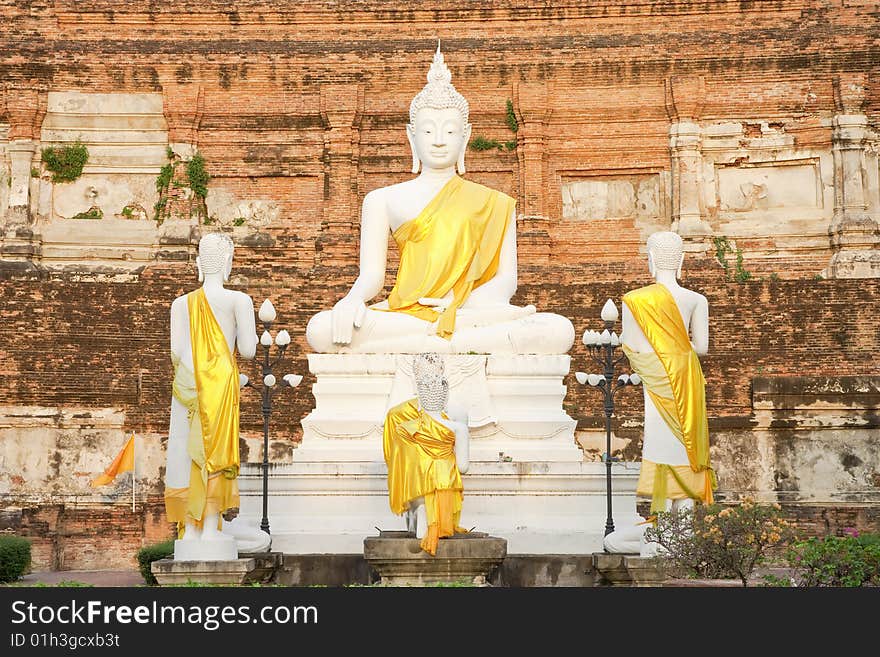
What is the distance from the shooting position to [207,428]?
930 centimetres

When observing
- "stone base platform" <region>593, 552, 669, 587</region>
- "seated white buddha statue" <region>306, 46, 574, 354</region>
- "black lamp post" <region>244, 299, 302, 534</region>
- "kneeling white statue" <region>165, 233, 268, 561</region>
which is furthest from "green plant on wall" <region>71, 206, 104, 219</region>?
"stone base platform" <region>593, 552, 669, 587</region>

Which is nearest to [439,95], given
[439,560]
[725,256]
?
[439,560]

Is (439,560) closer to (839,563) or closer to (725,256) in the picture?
(839,563)

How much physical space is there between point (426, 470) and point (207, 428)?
1.45 meters

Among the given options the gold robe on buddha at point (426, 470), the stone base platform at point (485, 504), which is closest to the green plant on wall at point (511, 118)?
the stone base platform at point (485, 504)

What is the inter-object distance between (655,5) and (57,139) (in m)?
9.12

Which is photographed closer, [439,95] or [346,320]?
[346,320]

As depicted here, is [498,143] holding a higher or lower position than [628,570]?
higher

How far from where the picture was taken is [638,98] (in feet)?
71.6

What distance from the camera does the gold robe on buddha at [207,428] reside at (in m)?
9.30

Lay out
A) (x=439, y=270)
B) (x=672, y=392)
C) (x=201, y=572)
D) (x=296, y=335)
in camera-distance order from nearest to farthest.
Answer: (x=201, y=572) < (x=672, y=392) < (x=439, y=270) < (x=296, y=335)

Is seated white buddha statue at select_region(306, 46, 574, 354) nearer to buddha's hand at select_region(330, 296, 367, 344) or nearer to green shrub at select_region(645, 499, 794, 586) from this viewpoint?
buddha's hand at select_region(330, 296, 367, 344)

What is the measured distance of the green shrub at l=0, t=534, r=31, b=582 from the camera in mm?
13188
